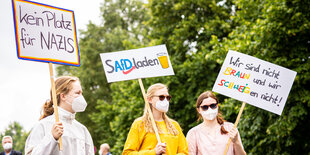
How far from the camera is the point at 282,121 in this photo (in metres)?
9.89

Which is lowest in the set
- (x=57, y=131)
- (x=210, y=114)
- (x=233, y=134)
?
(x=233, y=134)

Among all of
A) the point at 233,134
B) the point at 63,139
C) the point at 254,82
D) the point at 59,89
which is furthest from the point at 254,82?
the point at 63,139

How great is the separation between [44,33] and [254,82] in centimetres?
335

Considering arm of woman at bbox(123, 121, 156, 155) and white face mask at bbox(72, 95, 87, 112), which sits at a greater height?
white face mask at bbox(72, 95, 87, 112)

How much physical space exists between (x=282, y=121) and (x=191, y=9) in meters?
8.01

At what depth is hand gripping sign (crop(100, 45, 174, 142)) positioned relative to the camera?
527 centimetres

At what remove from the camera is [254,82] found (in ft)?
19.1

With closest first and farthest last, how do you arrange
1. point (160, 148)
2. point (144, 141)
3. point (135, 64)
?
point (160, 148), point (144, 141), point (135, 64)

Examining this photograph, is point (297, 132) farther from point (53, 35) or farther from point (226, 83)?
point (53, 35)

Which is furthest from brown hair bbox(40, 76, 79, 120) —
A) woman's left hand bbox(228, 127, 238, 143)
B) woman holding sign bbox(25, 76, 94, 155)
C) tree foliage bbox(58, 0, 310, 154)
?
tree foliage bbox(58, 0, 310, 154)

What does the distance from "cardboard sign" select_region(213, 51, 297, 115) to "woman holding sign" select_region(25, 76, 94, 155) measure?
8.23 ft

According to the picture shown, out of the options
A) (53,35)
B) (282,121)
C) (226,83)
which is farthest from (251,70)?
(282,121)

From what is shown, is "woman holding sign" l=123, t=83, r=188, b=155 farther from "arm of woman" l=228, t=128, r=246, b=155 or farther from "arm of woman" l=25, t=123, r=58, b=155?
"arm of woman" l=25, t=123, r=58, b=155

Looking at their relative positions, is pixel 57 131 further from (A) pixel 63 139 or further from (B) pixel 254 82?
(B) pixel 254 82
